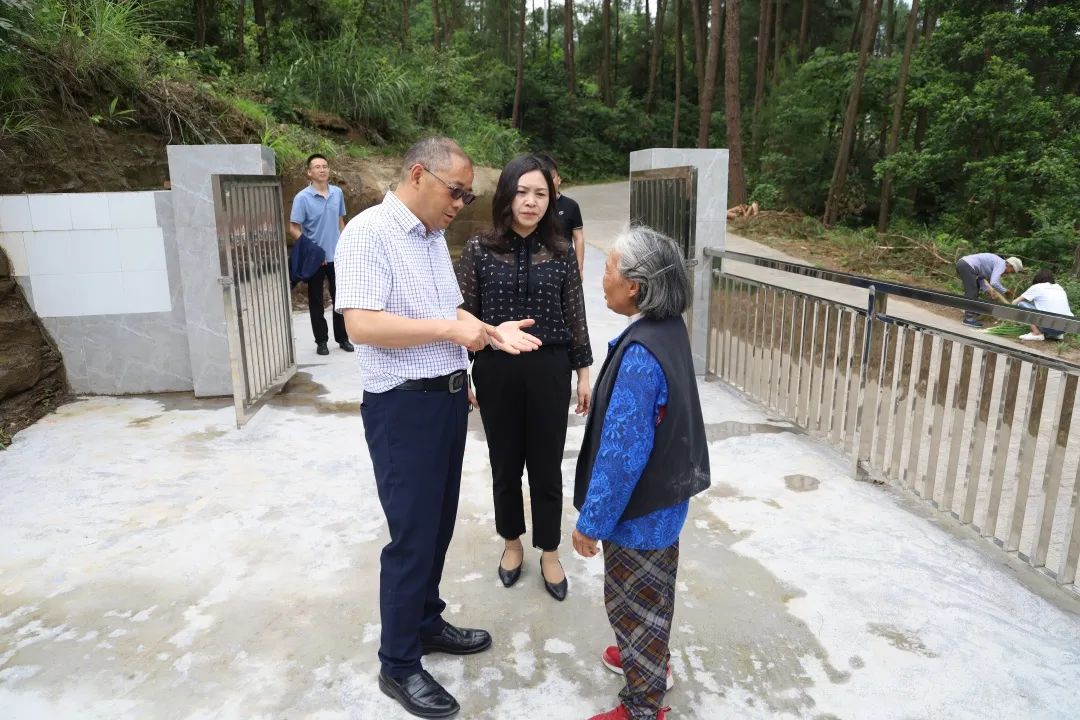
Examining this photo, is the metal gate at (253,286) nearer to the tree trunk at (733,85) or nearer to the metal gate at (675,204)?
the metal gate at (675,204)

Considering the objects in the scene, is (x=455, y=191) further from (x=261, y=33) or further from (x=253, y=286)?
(x=261, y=33)

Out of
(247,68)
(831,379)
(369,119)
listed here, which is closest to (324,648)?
(831,379)

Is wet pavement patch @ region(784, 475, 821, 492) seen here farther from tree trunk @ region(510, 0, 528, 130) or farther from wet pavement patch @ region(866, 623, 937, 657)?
tree trunk @ region(510, 0, 528, 130)

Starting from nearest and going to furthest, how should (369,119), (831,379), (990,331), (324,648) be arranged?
1. (324,648)
2. (831,379)
3. (990,331)
4. (369,119)

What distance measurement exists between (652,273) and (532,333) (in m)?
0.93

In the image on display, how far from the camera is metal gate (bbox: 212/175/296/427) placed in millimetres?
4523

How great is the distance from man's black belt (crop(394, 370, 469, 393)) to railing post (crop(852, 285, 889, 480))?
237 centimetres

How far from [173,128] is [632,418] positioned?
301 inches

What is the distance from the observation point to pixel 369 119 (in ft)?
36.9

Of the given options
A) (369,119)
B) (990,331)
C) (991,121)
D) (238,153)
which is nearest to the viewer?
(238,153)

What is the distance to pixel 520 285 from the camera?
272 centimetres

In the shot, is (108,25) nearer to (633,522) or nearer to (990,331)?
(633,522)

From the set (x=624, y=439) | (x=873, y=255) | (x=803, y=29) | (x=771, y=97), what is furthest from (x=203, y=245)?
(x=803, y=29)

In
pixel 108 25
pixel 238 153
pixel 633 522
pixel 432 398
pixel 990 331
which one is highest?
pixel 108 25
